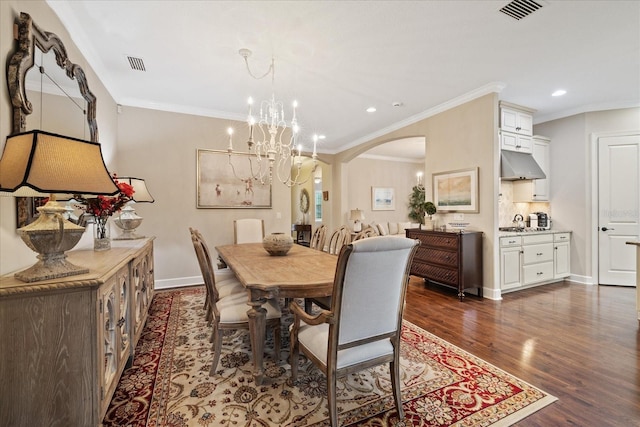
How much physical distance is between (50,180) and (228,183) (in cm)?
352

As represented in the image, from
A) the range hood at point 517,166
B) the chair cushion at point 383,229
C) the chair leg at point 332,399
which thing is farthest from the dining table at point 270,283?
the chair cushion at point 383,229

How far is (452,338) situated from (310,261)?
1500 mm

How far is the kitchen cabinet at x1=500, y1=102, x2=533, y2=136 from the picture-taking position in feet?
13.2

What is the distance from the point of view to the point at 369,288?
1415 millimetres

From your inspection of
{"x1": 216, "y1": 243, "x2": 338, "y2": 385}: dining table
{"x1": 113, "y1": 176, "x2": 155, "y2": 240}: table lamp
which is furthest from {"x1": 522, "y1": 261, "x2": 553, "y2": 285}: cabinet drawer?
{"x1": 113, "y1": 176, "x2": 155, "y2": 240}: table lamp

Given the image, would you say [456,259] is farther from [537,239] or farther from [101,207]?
[101,207]

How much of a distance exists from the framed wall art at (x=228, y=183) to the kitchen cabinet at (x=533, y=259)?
3.71 meters

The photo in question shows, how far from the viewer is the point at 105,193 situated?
1.32m

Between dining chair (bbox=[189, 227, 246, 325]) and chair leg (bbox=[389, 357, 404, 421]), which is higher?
dining chair (bbox=[189, 227, 246, 325])

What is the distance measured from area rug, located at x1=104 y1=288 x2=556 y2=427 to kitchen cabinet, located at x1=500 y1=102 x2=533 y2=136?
3.34 metres

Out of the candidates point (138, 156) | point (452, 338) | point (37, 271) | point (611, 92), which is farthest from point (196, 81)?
point (611, 92)

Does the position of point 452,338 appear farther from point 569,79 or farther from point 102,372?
point 569,79

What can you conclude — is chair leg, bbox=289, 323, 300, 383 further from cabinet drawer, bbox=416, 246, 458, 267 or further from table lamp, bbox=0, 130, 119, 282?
cabinet drawer, bbox=416, 246, 458, 267

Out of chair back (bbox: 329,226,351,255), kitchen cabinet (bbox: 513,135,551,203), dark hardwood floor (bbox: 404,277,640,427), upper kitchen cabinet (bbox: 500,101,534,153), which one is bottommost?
dark hardwood floor (bbox: 404,277,640,427)
